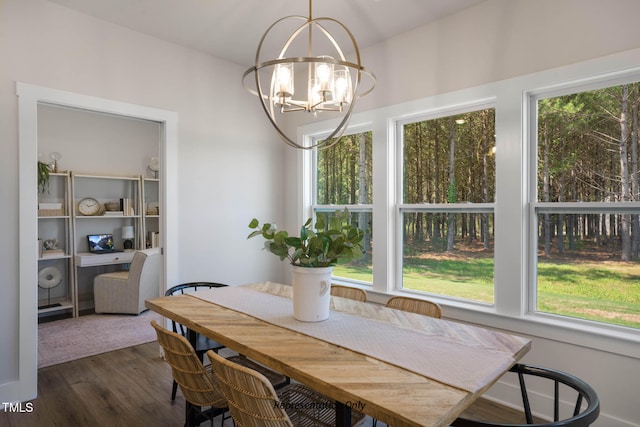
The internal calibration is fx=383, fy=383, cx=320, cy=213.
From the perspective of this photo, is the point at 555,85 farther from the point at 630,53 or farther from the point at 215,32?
the point at 215,32

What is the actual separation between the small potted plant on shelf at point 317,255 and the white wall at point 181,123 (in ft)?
6.41

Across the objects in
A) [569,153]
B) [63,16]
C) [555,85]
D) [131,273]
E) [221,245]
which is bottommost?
[131,273]

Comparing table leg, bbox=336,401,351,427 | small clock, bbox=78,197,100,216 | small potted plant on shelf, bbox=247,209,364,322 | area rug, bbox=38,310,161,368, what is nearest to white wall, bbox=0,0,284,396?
area rug, bbox=38,310,161,368

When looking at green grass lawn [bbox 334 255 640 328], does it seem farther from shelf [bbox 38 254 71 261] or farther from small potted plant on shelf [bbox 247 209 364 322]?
shelf [bbox 38 254 71 261]

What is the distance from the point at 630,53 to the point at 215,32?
2858 millimetres

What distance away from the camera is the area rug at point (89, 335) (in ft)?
11.4

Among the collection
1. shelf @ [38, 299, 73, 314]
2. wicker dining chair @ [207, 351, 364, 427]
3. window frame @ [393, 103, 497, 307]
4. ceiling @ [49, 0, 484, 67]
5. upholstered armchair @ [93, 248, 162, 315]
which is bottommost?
shelf @ [38, 299, 73, 314]

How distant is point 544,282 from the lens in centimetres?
254

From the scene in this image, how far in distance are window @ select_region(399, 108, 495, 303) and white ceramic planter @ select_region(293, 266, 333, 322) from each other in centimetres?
149

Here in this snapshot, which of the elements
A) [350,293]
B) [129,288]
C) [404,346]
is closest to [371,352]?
[404,346]

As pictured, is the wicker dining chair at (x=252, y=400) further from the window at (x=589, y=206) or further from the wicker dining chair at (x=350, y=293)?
the window at (x=589, y=206)

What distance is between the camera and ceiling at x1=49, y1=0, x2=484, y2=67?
2.72 metres

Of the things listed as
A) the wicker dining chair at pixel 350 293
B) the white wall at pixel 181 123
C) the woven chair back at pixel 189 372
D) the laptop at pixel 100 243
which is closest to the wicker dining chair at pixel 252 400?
the woven chair back at pixel 189 372

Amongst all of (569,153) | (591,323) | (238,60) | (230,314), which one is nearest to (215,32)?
(238,60)
